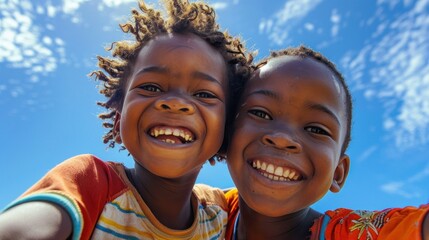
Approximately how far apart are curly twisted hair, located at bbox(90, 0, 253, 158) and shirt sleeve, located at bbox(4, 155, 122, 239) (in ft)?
3.63

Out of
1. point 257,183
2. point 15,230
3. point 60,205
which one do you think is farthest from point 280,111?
point 15,230

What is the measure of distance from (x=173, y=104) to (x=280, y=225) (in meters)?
1.26

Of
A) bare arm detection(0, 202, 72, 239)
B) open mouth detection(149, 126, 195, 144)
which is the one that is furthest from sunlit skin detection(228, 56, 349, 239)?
bare arm detection(0, 202, 72, 239)

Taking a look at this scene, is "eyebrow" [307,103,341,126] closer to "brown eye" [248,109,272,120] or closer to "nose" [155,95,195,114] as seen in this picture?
"brown eye" [248,109,272,120]

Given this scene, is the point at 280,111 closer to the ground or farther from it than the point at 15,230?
farther from it

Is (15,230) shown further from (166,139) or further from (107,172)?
(166,139)

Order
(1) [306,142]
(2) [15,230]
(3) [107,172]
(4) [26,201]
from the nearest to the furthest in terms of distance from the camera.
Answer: (2) [15,230]
(4) [26,201]
(3) [107,172]
(1) [306,142]

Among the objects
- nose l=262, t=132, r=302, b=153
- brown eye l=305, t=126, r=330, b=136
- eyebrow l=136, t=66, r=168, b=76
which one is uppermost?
eyebrow l=136, t=66, r=168, b=76

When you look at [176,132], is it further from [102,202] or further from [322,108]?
[322,108]

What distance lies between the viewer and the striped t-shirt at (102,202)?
1943 mm

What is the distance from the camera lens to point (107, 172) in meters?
2.48

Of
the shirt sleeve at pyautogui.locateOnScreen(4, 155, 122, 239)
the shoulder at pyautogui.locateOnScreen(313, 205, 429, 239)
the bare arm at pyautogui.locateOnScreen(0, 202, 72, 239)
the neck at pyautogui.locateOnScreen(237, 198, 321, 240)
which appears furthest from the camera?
the neck at pyautogui.locateOnScreen(237, 198, 321, 240)

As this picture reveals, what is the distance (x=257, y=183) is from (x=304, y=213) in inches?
24.2

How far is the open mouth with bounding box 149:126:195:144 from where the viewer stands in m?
2.66
